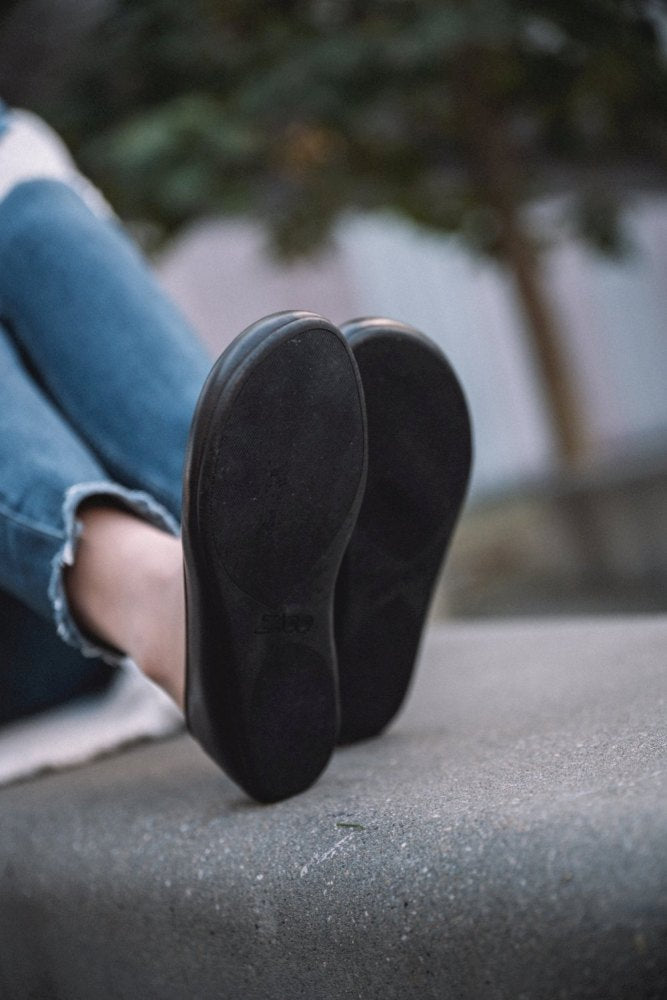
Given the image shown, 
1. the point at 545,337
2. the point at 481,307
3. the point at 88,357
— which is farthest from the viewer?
the point at 481,307

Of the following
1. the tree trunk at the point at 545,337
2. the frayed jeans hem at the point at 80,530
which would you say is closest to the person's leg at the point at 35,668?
the frayed jeans hem at the point at 80,530

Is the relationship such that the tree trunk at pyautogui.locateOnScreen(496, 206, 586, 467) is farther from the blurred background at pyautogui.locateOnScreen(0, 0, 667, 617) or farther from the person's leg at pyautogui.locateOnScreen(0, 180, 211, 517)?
the person's leg at pyautogui.locateOnScreen(0, 180, 211, 517)

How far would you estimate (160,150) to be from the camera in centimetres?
240

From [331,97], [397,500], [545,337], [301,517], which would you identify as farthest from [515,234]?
[301,517]

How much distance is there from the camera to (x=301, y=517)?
0.55 meters

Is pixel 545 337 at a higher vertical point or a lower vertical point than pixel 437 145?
lower

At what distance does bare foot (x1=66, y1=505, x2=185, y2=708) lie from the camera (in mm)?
615

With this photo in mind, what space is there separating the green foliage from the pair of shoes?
1880mm

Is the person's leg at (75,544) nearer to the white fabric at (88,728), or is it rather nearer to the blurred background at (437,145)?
the white fabric at (88,728)

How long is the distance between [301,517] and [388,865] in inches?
6.6

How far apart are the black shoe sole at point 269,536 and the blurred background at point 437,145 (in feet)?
6.03

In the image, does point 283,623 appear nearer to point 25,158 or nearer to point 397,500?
point 397,500

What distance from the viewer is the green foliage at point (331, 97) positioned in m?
2.46

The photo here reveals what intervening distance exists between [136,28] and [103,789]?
2.21 m
